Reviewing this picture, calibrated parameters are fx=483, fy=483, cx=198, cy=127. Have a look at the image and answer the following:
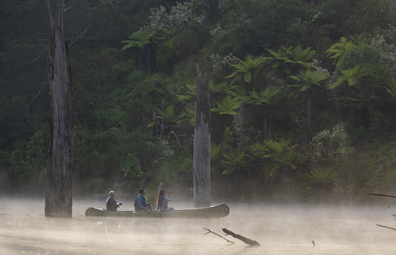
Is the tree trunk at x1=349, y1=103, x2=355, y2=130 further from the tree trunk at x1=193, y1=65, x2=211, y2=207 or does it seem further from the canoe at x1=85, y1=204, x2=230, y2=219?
the canoe at x1=85, y1=204, x2=230, y2=219

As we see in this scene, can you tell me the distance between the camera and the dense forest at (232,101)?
1010 inches

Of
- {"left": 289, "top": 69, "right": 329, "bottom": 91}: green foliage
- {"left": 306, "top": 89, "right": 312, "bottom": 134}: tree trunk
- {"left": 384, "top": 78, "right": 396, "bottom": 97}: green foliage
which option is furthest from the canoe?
{"left": 384, "top": 78, "right": 396, "bottom": 97}: green foliage

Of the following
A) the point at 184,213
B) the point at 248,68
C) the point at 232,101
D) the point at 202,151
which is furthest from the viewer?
the point at 248,68

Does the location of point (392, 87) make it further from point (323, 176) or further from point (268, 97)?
point (323, 176)

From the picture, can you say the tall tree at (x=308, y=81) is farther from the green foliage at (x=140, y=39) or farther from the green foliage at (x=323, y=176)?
the green foliage at (x=140, y=39)

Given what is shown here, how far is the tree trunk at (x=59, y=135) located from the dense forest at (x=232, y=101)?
1208cm

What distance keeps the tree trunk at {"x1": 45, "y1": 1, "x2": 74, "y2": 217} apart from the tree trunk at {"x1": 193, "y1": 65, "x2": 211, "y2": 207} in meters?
5.14

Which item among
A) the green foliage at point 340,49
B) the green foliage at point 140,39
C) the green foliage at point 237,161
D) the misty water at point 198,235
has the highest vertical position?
the green foliage at point 140,39

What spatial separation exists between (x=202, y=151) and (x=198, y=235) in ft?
23.7

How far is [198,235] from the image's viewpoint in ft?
39.1

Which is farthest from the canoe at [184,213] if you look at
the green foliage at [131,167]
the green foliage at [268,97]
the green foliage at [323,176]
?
the green foliage at [268,97]

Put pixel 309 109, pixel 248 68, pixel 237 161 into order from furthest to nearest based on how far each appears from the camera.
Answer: pixel 248 68, pixel 309 109, pixel 237 161

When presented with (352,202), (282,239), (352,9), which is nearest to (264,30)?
(352,9)

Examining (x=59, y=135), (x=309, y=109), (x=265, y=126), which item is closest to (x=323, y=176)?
(x=309, y=109)
